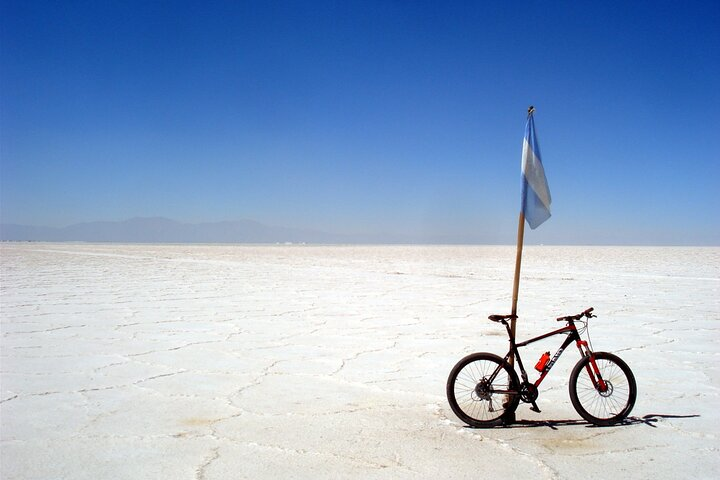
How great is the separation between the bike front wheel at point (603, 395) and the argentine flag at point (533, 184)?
900 millimetres

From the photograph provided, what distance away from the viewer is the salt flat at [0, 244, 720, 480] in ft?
10.1

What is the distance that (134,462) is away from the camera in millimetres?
3051

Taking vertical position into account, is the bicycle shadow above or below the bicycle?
below

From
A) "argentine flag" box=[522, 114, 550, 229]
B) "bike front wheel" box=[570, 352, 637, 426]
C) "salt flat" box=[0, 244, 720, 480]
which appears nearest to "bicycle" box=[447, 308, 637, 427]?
"bike front wheel" box=[570, 352, 637, 426]

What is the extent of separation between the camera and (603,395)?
3.57m

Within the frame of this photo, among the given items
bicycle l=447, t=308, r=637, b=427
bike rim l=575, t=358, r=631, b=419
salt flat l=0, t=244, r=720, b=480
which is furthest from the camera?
bike rim l=575, t=358, r=631, b=419

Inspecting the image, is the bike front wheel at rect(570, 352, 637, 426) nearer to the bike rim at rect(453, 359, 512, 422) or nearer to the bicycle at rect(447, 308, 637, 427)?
the bicycle at rect(447, 308, 637, 427)

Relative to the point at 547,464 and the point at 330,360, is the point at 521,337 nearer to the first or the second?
the point at 330,360

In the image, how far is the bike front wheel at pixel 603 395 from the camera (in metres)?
3.58

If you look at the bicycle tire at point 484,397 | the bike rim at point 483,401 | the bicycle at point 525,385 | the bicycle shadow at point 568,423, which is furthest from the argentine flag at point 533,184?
the bicycle shadow at point 568,423

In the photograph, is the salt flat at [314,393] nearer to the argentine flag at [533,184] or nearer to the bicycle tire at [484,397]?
the bicycle tire at [484,397]

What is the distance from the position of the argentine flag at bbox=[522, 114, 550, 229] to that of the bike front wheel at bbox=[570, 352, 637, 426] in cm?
90

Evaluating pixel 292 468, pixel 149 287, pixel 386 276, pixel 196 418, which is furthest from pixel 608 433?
pixel 386 276

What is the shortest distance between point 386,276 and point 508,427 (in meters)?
11.8
